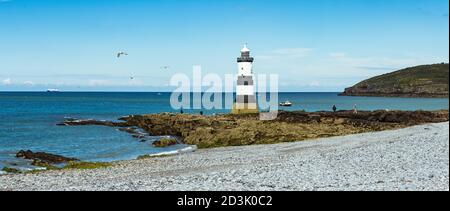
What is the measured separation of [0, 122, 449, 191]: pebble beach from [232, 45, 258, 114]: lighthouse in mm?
42416

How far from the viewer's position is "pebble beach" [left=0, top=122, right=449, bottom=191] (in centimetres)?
1631

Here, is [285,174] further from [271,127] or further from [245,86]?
[245,86]

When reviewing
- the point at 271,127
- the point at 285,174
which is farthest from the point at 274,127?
the point at 285,174

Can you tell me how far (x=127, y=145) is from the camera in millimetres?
43500

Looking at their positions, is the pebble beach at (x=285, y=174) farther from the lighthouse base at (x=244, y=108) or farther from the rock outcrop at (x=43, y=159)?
the lighthouse base at (x=244, y=108)

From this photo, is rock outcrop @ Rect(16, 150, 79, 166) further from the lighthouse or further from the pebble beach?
the lighthouse

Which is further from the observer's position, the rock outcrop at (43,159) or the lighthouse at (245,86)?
the lighthouse at (245,86)

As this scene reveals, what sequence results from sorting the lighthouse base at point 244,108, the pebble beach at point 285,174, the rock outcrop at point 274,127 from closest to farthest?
the pebble beach at point 285,174, the rock outcrop at point 274,127, the lighthouse base at point 244,108

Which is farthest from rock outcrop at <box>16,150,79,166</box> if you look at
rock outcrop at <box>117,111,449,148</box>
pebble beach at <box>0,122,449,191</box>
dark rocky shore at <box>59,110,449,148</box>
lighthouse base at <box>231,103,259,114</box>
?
lighthouse base at <box>231,103,259,114</box>

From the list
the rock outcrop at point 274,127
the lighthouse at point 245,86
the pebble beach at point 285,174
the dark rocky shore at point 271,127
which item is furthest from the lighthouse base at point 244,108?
the pebble beach at point 285,174

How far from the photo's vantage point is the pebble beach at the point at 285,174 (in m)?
16.3

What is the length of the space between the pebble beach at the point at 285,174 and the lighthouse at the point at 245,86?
42.4 m

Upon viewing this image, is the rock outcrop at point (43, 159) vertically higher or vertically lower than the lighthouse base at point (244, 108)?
lower
